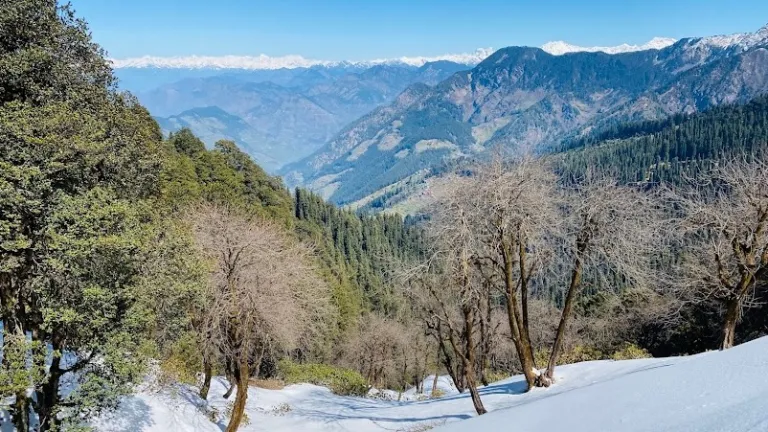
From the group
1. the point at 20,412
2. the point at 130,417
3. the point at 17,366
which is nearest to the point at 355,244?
the point at 130,417

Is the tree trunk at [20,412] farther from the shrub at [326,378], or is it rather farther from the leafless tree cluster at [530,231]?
the shrub at [326,378]

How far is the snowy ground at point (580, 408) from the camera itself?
20.5ft

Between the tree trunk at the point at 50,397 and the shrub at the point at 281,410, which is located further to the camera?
the shrub at the point at 281,410

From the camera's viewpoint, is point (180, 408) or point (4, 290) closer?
point (4, 290)

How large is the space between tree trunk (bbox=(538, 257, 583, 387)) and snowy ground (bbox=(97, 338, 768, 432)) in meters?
0.52

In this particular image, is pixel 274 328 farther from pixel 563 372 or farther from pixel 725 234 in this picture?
pixel 725 234

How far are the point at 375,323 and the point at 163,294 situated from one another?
38.9m

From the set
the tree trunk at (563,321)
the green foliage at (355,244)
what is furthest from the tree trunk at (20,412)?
the green foliage at (355,244)

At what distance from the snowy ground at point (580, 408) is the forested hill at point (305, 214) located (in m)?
5.82

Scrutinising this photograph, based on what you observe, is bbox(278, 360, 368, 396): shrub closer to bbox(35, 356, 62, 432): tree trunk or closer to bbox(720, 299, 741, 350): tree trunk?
bbox(35, 356, 62, 432): tree trunk

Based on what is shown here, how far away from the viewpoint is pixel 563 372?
714 inches

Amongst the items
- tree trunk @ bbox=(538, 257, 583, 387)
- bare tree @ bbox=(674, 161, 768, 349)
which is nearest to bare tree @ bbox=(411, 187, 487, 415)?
tree trunk @ bbox=(538, 257, 583, 387)

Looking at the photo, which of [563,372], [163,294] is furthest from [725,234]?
[163,294]

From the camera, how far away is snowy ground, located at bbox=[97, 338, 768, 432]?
624 cm
